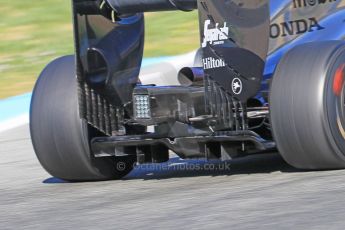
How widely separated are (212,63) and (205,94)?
233 mm

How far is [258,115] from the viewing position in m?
7.51

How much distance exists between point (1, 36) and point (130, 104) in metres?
12.7

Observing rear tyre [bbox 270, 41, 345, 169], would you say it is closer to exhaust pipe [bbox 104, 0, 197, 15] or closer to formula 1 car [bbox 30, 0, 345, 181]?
formula 1 car [bbox 30, 0, 345, 181]

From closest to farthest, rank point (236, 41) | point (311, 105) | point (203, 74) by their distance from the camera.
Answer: point (311, 105) → point (236, 41) → point (203, 74)

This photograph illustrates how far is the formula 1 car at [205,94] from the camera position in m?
6.89

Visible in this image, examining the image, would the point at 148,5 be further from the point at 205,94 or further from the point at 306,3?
the point at 306,3

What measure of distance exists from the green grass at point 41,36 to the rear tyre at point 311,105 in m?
9.48

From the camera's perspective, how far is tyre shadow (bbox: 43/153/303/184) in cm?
799

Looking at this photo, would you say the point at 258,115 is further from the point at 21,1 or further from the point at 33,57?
the point at 21,1

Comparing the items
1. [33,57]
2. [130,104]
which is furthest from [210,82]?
[33,57]

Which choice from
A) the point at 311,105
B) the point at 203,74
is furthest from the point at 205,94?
the point at 311,105

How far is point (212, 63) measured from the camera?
278 inches

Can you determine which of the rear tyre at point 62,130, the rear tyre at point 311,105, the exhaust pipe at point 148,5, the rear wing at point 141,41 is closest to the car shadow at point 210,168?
the rear tyre at point 62,130

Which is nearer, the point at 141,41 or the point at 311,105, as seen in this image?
the point at 311,105
